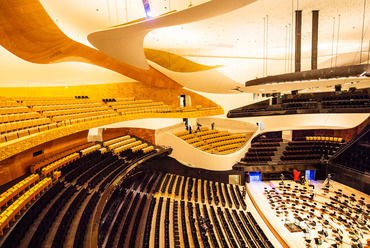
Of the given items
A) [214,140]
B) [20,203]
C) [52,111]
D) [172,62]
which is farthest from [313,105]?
[20,203]

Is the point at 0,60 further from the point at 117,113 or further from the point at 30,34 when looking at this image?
the point at 117,113

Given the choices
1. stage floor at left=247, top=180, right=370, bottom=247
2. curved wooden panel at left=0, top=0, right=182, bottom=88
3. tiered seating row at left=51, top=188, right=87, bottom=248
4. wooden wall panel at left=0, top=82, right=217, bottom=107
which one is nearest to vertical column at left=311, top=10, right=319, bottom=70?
stage floor at left=247, top=180, right=370, bottom=247

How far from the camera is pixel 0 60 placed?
641cm

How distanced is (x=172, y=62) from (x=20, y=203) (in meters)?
8.67

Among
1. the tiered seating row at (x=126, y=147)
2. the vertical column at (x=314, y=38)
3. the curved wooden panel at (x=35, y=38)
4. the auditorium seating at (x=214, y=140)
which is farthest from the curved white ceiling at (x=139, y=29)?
the auditorium seating at (x=214, y=140)

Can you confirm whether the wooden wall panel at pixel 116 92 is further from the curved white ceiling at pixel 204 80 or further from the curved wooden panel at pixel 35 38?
the curved wooden panel at pixel 35 38

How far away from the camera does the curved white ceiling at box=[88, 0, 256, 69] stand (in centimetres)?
223

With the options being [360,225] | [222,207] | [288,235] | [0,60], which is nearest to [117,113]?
[0,60]

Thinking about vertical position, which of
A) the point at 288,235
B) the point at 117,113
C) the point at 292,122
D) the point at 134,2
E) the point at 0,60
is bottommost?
the point at 288,235

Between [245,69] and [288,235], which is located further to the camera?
[245,69]

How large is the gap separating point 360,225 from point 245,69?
786cm

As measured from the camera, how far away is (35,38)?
5.84 meters

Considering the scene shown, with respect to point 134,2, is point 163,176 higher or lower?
lower

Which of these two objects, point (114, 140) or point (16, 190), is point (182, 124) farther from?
point (16, 190)
